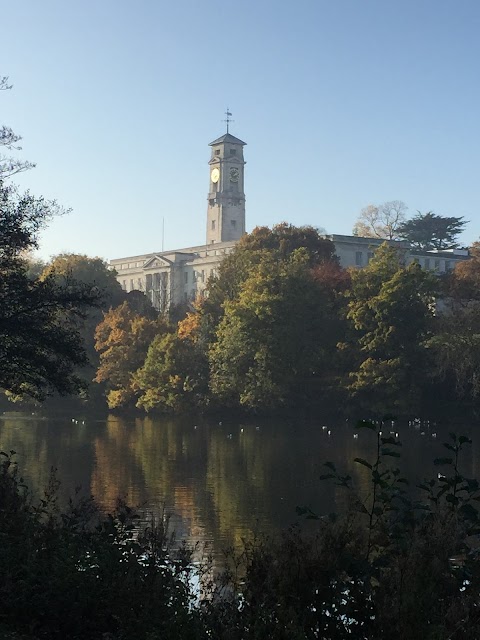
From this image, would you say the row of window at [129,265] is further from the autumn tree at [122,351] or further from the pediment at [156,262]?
the autumn tree at [122,351]

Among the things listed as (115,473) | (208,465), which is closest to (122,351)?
(208,465)

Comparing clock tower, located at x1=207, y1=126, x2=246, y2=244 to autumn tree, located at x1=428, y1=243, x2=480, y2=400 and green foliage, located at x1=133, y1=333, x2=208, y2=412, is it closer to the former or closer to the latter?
green foliage, located at x1=133, y1=333, x2=208, y2=412

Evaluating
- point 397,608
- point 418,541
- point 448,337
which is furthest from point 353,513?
point 448,337

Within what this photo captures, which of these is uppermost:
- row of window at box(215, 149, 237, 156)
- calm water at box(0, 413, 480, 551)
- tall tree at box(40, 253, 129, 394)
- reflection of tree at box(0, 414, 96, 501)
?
row of window at box(215, 149, 237, 156)

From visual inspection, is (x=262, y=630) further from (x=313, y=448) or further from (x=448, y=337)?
(x=448, y=337)

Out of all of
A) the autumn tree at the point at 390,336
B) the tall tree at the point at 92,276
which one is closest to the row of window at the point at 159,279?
the tall tree at the point at 92,276

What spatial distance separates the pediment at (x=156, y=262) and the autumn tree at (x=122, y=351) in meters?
67.2

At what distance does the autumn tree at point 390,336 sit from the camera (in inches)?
2467

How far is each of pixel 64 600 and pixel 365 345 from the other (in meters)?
55.8

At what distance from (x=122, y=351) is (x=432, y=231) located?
223 ft

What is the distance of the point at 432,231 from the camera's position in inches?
5281

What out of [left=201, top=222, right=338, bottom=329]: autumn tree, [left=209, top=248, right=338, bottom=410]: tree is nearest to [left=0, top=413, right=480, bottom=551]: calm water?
[left=209, top=248, right=338, bottom=410]: tree

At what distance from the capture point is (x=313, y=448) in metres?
45.6

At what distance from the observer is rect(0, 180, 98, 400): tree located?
24234 millimetres
